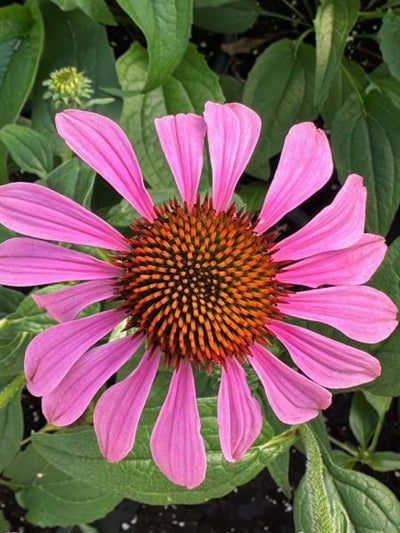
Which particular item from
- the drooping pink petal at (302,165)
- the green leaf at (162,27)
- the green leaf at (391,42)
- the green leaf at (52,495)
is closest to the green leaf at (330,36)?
A: the green leaf at (391,42)

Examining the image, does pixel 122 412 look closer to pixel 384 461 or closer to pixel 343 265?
pixel 343 265

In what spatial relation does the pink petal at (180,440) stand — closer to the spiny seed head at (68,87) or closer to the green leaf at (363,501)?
the green leaf at (363,501)

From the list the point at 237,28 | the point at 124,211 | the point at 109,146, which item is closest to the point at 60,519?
the point at 124,211

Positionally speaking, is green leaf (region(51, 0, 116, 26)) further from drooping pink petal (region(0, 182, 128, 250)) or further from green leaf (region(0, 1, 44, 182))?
drooping pink petal (region(0, 182, 128, 250))

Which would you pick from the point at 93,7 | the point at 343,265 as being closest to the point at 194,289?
the point at 343,265

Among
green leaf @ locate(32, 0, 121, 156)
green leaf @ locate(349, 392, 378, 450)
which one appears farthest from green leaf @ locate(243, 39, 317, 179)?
green leaf @ locate(349, 392, 378, 450)

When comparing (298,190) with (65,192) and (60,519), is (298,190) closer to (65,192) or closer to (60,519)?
(65,192)
